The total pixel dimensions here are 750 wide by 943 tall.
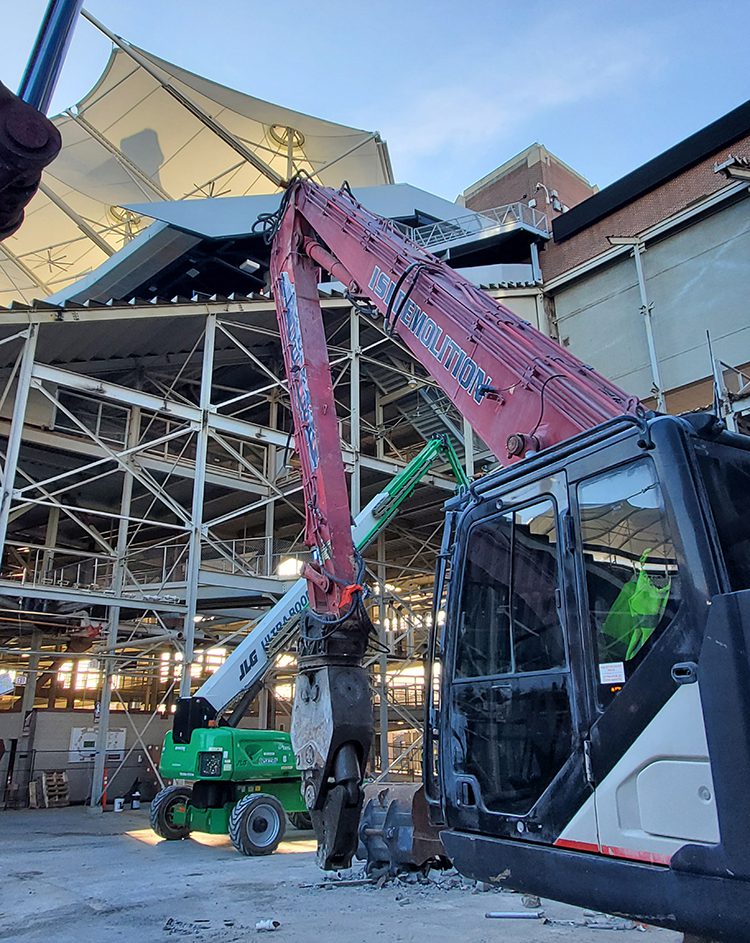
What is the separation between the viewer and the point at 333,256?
26.3ft

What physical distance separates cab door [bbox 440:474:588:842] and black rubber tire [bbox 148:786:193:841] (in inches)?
→ 414

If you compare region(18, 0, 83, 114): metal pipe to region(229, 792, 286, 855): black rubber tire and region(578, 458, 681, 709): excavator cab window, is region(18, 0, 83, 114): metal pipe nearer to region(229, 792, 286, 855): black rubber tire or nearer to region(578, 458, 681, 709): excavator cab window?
region(578, 458, 681, 709): excavator cab window

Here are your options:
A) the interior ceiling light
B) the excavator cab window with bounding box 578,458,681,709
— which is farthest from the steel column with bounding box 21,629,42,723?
the interior ceiling light

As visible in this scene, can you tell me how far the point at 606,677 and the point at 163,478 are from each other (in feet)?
62.6

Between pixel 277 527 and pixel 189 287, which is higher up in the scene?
pixel 189 287

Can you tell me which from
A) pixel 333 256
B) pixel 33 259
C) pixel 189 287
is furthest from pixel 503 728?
pixel 33 259

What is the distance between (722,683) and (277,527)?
977 inches

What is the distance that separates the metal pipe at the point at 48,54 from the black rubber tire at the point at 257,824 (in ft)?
37.8

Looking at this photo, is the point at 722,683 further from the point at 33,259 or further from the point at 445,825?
the point at 33,259

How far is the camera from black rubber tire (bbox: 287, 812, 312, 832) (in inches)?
554

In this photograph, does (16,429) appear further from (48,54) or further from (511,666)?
(48,54)

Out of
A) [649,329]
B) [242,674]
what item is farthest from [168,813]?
[649,329]

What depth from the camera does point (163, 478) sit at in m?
20.7

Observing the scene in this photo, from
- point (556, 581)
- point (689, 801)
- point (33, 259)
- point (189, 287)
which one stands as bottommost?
point (689, 801)
